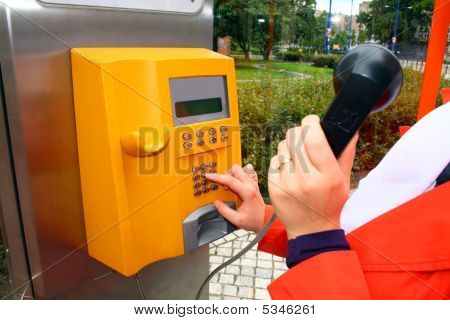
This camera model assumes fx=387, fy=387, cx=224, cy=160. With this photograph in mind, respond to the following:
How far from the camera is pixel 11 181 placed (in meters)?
0.89

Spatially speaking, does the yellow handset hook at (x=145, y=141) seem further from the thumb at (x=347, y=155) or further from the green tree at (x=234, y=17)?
the green tree at (x=234, y=17)

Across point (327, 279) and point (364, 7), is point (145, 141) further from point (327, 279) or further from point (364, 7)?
point (364, 7)

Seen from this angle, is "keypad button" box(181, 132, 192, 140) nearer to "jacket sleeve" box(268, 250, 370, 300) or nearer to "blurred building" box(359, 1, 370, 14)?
"jacket sleeve" box(268, 250, 370, 300)

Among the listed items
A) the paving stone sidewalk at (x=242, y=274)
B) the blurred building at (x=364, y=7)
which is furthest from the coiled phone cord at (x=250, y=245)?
the paving stone sidewalk at (x=242, y=274)

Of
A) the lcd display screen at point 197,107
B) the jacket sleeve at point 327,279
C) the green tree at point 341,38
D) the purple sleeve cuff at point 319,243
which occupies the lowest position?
the jacket sleeve at point 327,279

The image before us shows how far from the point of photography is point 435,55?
2668 mm

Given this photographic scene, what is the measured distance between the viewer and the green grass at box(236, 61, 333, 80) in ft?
9.04

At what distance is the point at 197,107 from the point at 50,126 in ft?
1.17

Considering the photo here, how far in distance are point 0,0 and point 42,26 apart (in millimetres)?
95

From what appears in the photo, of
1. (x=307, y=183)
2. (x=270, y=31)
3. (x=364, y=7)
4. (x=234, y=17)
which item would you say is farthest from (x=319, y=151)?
(x=234, y=17)

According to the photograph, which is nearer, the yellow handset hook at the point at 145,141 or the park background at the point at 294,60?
the yellow handset hook at the point at 145,141

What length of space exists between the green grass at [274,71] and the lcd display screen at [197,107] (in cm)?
159

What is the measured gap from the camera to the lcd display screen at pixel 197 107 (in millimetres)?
974

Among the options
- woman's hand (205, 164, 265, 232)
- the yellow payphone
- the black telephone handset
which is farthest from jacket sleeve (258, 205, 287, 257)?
the black telephone handset
